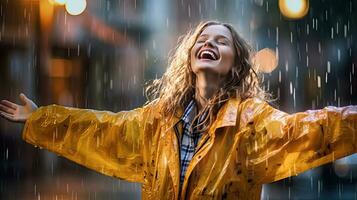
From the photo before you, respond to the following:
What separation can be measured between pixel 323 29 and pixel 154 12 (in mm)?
7966

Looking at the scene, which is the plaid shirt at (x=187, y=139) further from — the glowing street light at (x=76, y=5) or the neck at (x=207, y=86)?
the glowing street light at (x=76, y=5)

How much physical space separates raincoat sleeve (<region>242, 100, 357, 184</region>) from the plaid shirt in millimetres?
350

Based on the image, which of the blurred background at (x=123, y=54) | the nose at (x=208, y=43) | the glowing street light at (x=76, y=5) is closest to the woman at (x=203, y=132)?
the nose at (x=208, y=43)

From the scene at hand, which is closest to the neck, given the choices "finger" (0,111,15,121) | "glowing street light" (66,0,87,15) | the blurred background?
"finger" (0,111,15,121)

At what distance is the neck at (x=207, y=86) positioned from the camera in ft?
15.6

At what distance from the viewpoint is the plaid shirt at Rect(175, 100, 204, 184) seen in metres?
4.51

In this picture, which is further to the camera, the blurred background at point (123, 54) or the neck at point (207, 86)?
the blurred background at point (123, 54)

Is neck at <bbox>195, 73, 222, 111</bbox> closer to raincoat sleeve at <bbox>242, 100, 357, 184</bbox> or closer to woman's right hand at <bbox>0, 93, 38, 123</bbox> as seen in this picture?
raincoat sleeve at <bbox>242, 100, 357, 184</bbox>

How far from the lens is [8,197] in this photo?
43.4 feet

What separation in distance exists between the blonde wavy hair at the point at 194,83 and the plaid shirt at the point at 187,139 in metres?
0.05

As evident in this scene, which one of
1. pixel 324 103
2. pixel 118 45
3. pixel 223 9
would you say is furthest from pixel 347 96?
pixel 118 45

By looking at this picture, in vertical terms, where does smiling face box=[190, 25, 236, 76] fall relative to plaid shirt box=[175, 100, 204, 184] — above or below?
above

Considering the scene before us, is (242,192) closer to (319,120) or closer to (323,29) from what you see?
(319,120)

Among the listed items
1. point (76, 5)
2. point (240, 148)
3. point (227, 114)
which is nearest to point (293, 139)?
point (240, 148)
